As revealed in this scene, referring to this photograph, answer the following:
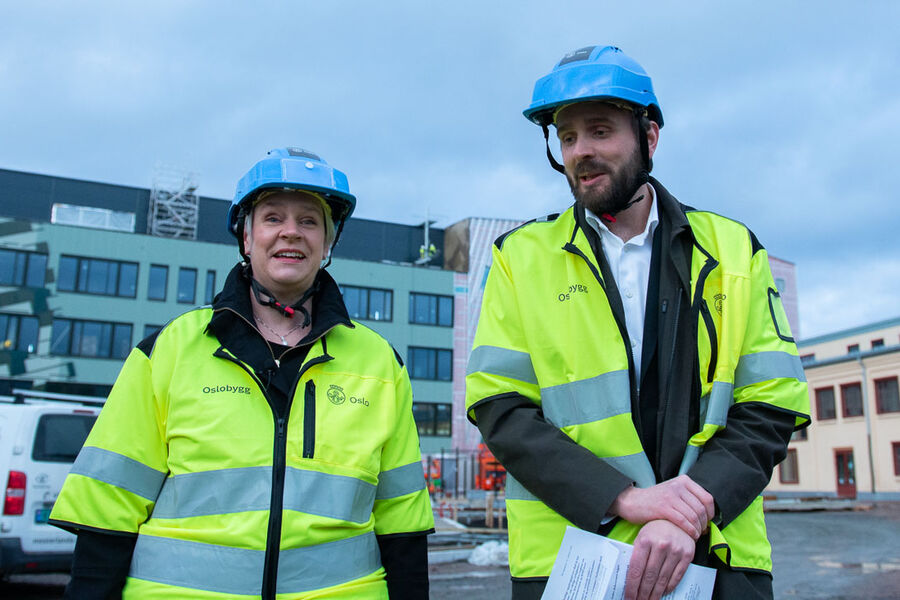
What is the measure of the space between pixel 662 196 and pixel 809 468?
158 feet

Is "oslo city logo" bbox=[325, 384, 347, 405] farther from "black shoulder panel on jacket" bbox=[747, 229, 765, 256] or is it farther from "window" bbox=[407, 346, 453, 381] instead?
"window" bbox=[407, 346, 453, 381]

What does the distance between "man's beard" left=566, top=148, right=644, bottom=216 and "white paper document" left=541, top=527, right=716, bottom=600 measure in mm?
1130

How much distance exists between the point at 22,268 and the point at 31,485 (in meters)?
37.1

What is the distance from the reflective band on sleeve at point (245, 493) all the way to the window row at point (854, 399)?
43695mm

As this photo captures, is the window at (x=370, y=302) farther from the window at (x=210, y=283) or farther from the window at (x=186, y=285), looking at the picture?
the window at (x=186, y=285)

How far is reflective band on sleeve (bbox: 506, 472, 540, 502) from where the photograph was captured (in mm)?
2601

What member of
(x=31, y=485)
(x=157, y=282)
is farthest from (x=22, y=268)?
(x=31, y=485)

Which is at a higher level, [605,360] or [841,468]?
[605,360]

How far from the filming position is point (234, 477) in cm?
274

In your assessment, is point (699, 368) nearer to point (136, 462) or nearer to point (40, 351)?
point (136, 462)

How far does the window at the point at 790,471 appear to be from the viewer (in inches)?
1861

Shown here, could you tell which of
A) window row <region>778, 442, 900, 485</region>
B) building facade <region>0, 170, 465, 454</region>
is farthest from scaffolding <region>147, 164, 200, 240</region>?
window row <region>778, 442, 900, 485</region>

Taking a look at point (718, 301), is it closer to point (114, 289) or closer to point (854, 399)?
point (114, 289)

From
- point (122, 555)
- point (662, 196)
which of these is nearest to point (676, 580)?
point (662, 196)
